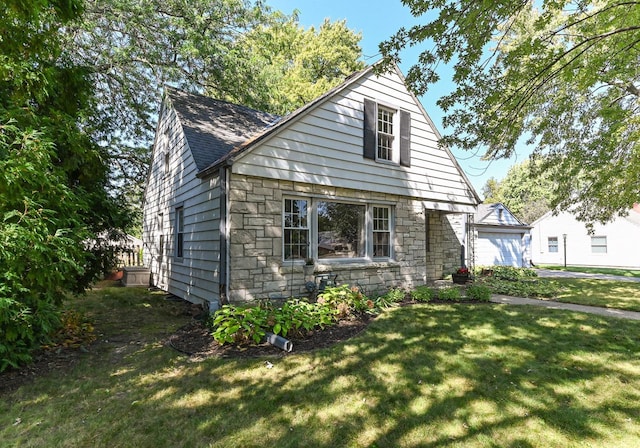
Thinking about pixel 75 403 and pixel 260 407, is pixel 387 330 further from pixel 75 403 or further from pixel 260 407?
pixel 75 403

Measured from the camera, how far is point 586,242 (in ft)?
73.3

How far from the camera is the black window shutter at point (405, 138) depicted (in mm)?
8977

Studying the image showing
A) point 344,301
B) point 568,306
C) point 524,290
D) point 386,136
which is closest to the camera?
point 344,301

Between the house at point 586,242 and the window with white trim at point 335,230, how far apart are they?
15.9m

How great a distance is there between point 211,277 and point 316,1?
11580mm

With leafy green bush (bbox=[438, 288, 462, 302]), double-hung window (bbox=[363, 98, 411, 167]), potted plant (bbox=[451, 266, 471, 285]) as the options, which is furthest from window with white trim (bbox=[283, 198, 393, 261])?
potted plant (bbox=[451, 266, 471, 285])

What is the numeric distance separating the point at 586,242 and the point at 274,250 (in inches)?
993

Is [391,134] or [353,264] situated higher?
[391,134]

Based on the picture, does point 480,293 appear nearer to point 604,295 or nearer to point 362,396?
point 604,295

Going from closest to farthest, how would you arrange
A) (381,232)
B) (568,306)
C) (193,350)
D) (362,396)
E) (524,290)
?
(362,396) < (193,350) < (568,306) < (381,232) < (524,290)

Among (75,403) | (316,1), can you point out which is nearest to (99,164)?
(75,403)

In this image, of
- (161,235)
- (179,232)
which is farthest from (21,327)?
(161,235)

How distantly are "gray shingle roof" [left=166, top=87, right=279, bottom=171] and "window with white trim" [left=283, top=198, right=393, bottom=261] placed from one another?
2.60m

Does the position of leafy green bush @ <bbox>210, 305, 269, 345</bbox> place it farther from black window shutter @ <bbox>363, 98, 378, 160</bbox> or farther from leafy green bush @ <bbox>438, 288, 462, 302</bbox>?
black window shutter @ <bbox>363, 98, 378, 160</bbox>
